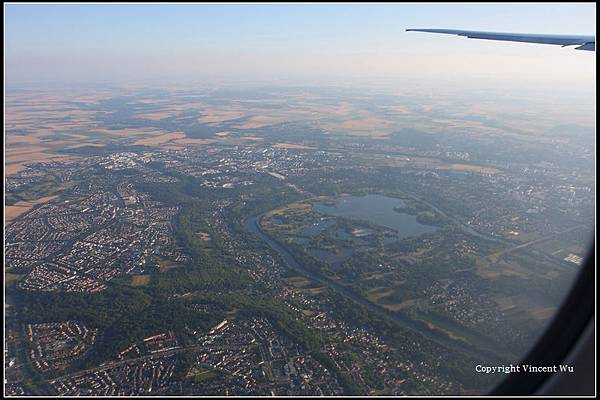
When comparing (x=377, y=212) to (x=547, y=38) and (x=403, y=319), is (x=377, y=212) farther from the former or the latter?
(x=547, y=38)

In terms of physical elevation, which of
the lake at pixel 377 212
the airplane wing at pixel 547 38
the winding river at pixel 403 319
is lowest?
the winding river at pixel 403 319

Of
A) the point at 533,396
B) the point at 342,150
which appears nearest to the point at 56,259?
the point at 533,396

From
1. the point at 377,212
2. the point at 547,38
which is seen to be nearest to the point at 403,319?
the point at 547,38

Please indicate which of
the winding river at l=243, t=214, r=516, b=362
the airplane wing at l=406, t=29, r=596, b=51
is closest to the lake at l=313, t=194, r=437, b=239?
the winding river at l=243, t=214, r=516, b=362

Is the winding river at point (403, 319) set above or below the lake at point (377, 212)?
below

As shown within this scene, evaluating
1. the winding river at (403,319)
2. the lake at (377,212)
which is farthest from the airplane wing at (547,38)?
the lake at (377,212)

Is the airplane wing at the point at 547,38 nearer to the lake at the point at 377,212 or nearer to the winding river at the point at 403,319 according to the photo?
the winding river at the point at 403,319

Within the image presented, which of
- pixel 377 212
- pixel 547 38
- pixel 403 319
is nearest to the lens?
pixel 547 38

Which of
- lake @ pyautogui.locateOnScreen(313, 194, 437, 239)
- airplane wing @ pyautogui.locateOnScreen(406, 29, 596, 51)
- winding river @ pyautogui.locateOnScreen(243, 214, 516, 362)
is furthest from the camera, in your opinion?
lake @ pyautogui.locateOnScreen(313, 194, 437, 239)

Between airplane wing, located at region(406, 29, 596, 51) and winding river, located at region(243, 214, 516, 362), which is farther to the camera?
winding river, located at region(243, 214, 516, 362)

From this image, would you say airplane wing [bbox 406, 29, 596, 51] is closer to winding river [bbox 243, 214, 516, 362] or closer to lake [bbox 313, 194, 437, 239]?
winding river [bbox 243, 214, 516, 362]

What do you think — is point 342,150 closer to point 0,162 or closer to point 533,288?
point 533,288

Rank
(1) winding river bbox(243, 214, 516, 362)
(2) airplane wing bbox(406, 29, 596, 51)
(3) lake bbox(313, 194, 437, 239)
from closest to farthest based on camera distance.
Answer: (2) airplane wing bbox(406, 29, 596, 51) → (1) winding river bbox(243, 214, 516, 362) → (3) lake bbox(313, 194, 437, 239)

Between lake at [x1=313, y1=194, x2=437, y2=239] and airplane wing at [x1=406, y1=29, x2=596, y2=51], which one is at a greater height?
airplane wing at [x1=406, y1=29, x2=596, y2=51]
